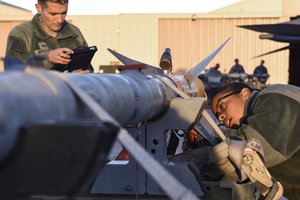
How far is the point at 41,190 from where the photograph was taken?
5.31 feet

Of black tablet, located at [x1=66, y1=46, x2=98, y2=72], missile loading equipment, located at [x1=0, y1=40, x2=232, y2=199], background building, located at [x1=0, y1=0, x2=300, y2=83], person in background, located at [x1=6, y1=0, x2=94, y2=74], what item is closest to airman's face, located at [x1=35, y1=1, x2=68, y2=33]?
person in background, located at [x1=6, y1=0, x2=94, y2=74]

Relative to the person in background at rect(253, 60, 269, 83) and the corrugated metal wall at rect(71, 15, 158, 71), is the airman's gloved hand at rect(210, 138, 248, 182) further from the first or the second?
the corrugated metal wall at rect(71, 15, 158, 71)

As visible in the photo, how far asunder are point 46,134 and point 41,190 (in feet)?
0.47

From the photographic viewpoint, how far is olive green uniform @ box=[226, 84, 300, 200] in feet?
13.7

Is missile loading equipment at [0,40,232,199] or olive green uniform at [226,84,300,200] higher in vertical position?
missile loading equipment at [0,40,232,199]

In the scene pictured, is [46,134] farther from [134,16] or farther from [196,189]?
[134,16]

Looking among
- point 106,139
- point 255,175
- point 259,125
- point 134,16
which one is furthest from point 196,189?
point 134,16

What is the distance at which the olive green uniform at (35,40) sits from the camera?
462cm

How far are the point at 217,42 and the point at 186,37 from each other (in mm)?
1728

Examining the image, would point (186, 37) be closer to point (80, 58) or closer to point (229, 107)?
point (229, 107)

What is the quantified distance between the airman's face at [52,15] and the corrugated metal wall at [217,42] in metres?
33.6

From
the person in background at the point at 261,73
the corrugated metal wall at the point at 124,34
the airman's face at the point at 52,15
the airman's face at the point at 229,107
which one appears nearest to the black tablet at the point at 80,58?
the airman's face at the point at 52,15

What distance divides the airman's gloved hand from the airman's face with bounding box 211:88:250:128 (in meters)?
1.18

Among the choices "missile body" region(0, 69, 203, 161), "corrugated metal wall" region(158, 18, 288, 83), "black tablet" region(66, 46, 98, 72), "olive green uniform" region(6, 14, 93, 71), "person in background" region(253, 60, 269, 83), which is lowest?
"person in background" region(253, 60, 269, 83)
